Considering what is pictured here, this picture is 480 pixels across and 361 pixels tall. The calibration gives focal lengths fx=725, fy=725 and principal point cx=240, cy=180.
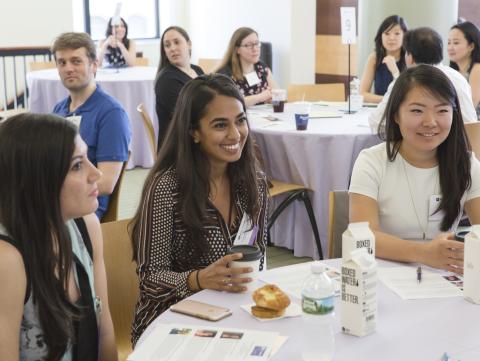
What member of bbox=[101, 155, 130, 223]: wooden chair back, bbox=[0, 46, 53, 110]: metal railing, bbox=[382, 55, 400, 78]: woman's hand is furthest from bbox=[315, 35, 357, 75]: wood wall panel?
bbox=[101, 155, 130, 223]: wooden chair back

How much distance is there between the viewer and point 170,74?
195 inches

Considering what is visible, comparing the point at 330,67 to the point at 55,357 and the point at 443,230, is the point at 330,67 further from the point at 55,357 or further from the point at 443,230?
the point at 55,357

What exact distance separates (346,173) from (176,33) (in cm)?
171

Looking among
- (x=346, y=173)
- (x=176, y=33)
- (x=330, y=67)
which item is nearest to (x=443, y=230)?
(x=346, y=173)

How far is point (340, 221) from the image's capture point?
2.62m

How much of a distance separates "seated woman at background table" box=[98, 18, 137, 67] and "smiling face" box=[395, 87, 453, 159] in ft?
20.0

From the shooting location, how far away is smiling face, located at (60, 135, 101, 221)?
1737 mm

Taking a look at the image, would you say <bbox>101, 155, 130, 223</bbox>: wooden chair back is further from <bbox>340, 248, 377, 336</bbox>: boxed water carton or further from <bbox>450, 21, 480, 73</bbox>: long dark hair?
<bbox>450, 21, 480, 73</bbox>: long dark hair

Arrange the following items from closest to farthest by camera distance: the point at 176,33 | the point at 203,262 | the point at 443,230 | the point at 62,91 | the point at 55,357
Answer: the point at 55,357 < the point at 203,262 < the point at 443,230 < the point at 176,33 < the point at 62,91

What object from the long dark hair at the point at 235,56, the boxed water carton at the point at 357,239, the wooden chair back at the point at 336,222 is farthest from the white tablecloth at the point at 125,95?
the boxed water carton at the point at 357,239

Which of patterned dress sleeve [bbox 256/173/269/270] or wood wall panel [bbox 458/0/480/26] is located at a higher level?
wood wall panel [bbox 458/0/480/26]

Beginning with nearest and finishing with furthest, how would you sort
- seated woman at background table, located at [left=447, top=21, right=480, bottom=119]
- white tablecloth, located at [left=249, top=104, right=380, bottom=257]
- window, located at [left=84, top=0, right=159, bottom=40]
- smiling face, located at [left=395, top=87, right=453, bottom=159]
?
smiling face, located at [left=395, top=87, right=453, bottom=159] → white tablecloth, located at [left=249, top=104, right=380, bottom=257] → seated woman at background table, located at [left=447, top=21, right=480, bottom=119] → window, located at [left=84, top=0, right=159, bottom=40]

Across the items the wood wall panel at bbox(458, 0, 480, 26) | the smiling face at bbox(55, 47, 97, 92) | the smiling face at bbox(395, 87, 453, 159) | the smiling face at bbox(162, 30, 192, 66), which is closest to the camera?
the smiling face at bbox(395, 87, 453, 159)

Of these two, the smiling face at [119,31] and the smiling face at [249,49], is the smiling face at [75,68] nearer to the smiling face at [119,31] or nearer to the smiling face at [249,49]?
the smiling face at [249,49]
